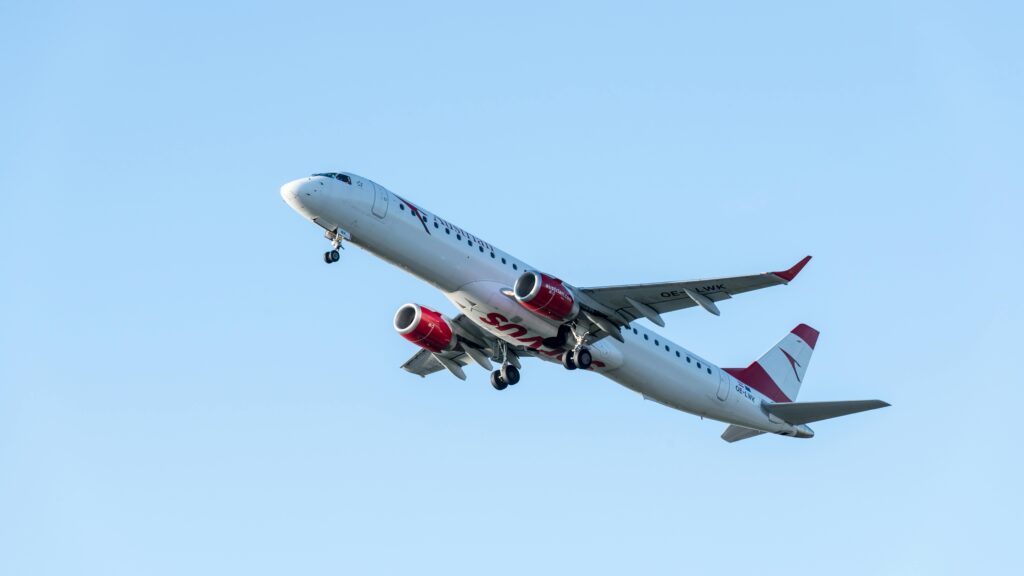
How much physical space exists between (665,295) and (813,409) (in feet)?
29.3

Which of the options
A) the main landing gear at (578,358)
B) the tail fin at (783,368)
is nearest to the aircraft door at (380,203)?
the main landing gear at (578,358)

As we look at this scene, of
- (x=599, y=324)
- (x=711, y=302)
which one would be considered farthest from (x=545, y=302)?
(x=711, y=302)

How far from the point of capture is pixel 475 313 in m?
41.9

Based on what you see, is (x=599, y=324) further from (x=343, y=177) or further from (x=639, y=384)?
(x=343, y=177)

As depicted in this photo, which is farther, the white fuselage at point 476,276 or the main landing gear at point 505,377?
the main landing gear at point 505,377

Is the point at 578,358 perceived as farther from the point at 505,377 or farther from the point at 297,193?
the point at 297,193

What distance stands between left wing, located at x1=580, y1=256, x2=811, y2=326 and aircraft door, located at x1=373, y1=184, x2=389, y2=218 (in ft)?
23.1

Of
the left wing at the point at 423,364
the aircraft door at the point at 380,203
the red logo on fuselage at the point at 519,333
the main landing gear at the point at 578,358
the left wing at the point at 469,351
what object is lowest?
the main landing gear at the point at 578,358

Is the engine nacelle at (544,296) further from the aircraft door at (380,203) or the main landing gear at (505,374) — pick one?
the aircraft door at (380,203)

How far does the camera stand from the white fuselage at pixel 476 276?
39.4 meters

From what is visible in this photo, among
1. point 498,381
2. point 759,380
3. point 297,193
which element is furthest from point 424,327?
point 759,380

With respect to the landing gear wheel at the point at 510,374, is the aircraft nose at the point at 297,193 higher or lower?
higher

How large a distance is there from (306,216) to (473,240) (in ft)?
17.9

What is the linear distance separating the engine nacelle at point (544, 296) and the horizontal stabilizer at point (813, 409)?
10623mm
